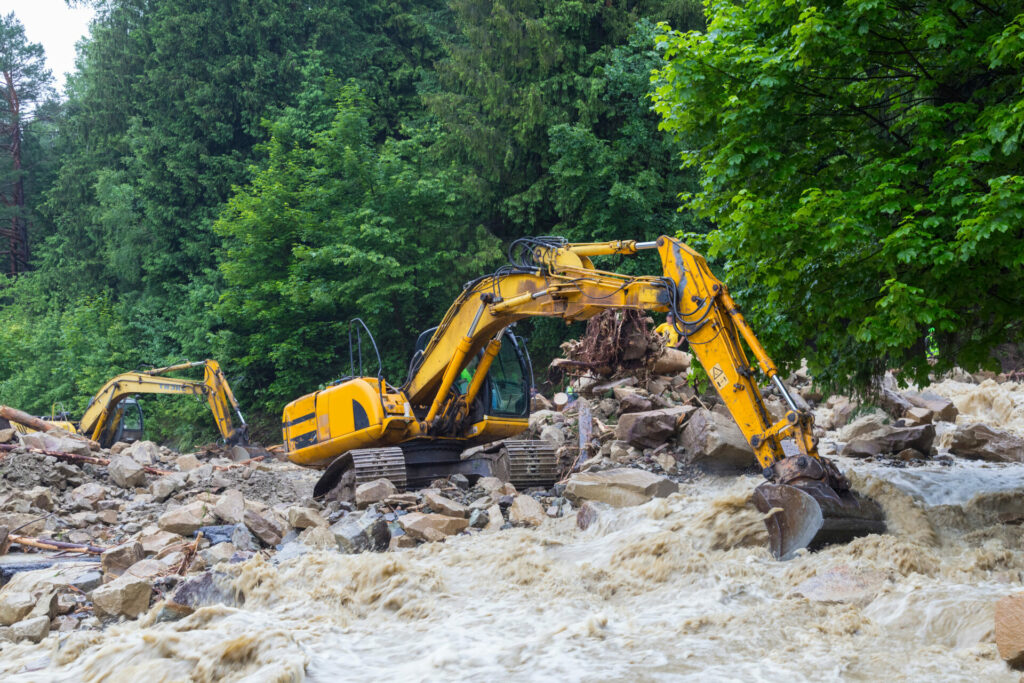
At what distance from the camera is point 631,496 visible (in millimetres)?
8641

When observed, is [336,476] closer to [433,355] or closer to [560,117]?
[433,355]

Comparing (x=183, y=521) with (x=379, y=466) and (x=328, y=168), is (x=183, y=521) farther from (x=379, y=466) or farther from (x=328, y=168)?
(x=328, y=168)

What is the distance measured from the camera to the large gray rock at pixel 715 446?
10.3 m

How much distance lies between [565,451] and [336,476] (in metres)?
3.42

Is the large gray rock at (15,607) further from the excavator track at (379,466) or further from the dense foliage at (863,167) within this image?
the dense foliage at (863,167)

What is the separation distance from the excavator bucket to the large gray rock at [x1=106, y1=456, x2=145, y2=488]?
9114 mm

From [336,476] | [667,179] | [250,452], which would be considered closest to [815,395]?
[667,179]

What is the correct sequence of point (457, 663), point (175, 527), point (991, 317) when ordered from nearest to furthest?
point (457, 663), point (991, 317), point (175, 527)

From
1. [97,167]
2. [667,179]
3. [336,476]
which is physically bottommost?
[336,476]

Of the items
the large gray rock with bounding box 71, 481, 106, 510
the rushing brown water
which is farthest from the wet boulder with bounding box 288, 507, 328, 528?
the large gray rock with bounding box 71, 481, 106, 510

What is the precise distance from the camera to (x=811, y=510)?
19.8 ft

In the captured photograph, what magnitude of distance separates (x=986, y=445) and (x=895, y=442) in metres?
1.37

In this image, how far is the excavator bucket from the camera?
6.00 metres

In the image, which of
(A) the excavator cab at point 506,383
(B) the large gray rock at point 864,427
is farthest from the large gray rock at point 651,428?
(B) the large gray rock at point 864,427
